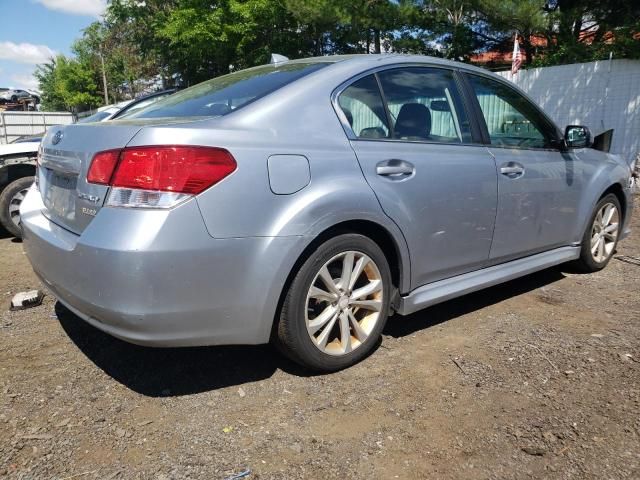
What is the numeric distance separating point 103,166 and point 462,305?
8.73 ft

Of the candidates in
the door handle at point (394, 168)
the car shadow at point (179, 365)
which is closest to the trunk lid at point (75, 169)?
the car shadow at point (179, 365)

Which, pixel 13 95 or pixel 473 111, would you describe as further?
pixel 13 95

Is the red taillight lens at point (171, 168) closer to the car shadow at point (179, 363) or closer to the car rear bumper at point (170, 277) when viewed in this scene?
the car rear bumper at point (170, 277)

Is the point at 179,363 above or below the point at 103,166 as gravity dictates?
below

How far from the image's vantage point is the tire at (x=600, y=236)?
14.9 feet

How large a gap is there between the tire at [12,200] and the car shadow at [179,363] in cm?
298

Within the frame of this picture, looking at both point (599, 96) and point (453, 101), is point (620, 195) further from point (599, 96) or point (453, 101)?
point (599, 96)

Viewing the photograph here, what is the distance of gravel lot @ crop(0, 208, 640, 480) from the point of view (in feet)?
7.13

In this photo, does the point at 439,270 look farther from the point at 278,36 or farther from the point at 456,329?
the point at 278,36

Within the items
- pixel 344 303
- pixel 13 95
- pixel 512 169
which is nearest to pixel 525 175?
pixel 512 169

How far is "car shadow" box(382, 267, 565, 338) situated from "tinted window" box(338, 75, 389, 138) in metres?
1.29

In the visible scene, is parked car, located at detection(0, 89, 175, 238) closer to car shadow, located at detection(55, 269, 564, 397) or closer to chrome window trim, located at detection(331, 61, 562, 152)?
car shadow, located at detection(55, 269, 564, 397)

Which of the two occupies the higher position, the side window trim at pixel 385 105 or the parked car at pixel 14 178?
the side window trim at pixel 385 105

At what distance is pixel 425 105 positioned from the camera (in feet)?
11.0
